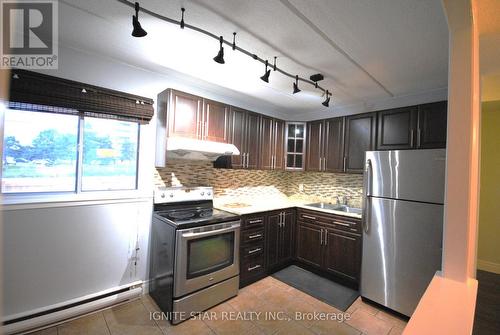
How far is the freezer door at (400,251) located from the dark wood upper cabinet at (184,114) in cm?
213

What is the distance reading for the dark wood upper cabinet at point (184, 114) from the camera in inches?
101

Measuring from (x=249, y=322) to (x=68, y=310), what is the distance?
1.66m

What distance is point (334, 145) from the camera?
3.51m

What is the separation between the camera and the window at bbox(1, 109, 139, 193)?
2.10 meters

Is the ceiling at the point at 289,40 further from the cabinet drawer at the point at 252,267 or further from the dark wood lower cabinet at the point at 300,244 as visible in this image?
the cabinet drawer at the point at 252,267

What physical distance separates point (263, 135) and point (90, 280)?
2628mm

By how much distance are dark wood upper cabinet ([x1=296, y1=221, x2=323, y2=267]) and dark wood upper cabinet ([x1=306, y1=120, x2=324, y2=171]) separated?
0.90 metres

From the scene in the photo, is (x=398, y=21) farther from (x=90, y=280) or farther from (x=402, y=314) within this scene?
(x=90, y=280)

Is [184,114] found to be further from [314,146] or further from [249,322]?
[249,322]

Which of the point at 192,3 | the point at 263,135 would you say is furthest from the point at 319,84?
the point at 192,3

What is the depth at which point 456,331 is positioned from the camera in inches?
41.1

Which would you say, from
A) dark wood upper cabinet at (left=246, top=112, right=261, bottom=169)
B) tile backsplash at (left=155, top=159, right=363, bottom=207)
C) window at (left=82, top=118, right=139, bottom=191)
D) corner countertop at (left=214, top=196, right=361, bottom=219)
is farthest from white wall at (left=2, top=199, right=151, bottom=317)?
dark wood upper cabinet at (left=246, top=112, right=261, bottom=169)

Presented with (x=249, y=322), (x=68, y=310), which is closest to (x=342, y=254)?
(x=249, y=322)

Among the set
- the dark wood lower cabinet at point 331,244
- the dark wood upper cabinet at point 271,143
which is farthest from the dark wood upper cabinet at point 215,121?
the dark wood lower cabinet at point 331,244
